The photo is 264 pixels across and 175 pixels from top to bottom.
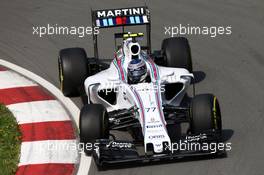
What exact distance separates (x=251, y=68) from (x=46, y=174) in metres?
6.00

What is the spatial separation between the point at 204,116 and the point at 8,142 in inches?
131

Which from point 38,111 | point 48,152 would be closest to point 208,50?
point 38,111

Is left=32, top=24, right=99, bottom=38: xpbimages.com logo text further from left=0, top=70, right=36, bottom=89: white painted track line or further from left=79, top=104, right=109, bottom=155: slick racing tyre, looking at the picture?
left=79, top=104, right=109, bottom=155: slick racing tyre

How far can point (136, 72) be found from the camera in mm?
14266

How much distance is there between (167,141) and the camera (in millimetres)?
12750

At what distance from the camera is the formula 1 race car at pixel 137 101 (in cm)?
1280

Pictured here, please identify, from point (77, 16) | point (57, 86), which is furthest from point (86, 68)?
point (77, 16)

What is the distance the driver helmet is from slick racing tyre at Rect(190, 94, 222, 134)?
50.7 inches

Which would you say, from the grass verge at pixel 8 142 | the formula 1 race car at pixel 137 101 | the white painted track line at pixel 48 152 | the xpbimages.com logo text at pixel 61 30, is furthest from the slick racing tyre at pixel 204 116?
the xpbimages.com logo text at pixel 61 30

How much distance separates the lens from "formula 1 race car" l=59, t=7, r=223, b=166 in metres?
12.8

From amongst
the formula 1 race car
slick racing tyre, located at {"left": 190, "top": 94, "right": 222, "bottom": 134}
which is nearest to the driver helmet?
the formula 1 race car

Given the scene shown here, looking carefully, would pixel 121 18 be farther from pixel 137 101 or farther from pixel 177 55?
pixel 137 101

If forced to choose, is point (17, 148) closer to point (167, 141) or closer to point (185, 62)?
point (167, 141)

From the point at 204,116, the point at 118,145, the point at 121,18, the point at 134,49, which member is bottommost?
the point at 118,145
